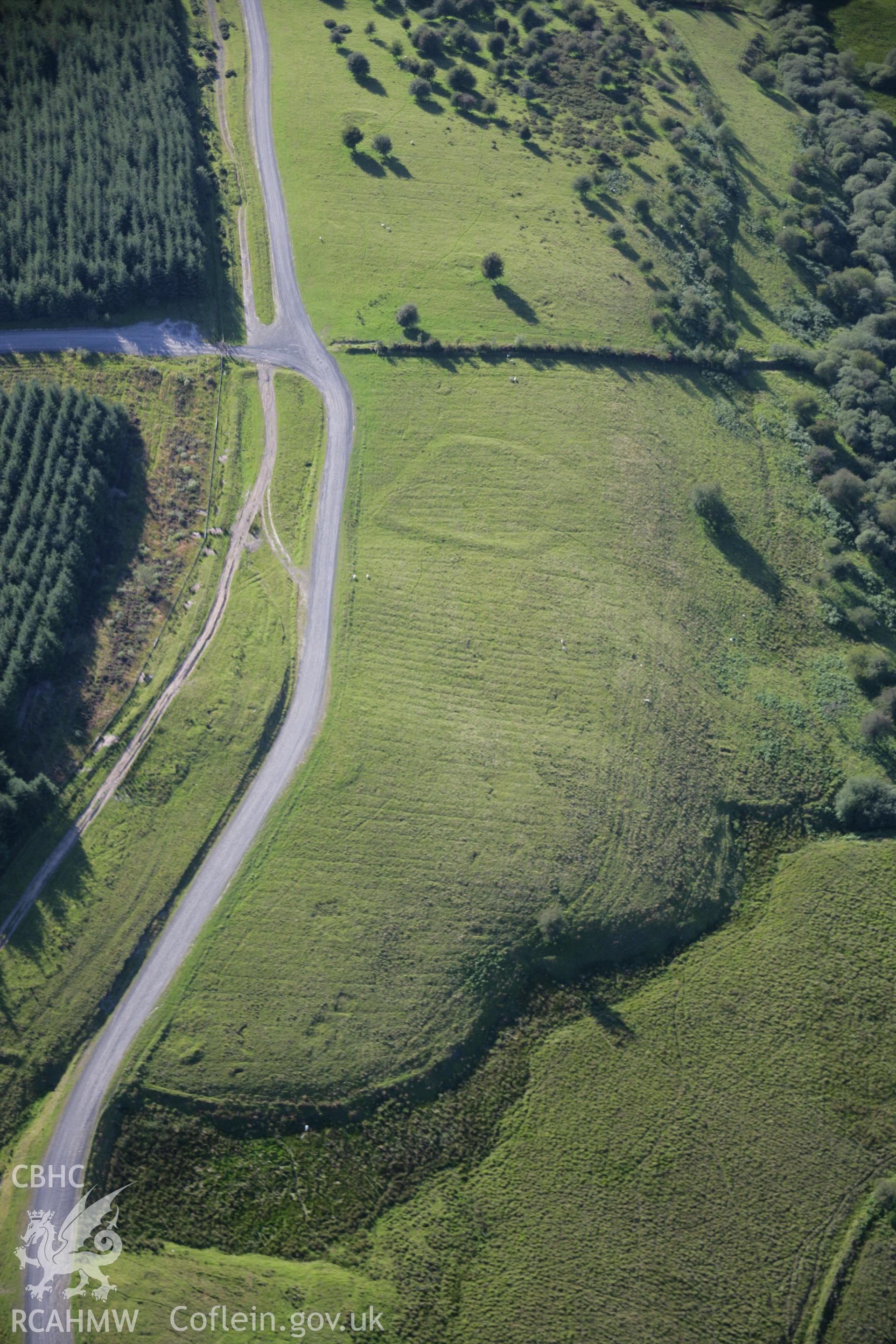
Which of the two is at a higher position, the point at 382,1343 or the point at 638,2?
the point at 638,2

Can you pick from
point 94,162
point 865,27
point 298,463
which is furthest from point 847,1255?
point 865,27

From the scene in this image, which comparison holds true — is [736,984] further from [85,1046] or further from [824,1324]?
[85,1046]

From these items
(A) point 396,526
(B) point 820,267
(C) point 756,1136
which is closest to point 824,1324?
(C) point 756,1136

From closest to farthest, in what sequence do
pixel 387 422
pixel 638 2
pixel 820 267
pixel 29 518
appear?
1. pixel 29 518
2. pixel 387 422
3. pixel 820 267
4. pixel 638 2

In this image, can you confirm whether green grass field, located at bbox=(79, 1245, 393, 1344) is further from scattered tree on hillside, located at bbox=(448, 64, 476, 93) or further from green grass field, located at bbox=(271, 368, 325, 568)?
scattered tree on hillside, located at bbox=(448, 64, 476, 93)

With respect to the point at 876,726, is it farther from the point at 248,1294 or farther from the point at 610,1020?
the point at 248,1294
